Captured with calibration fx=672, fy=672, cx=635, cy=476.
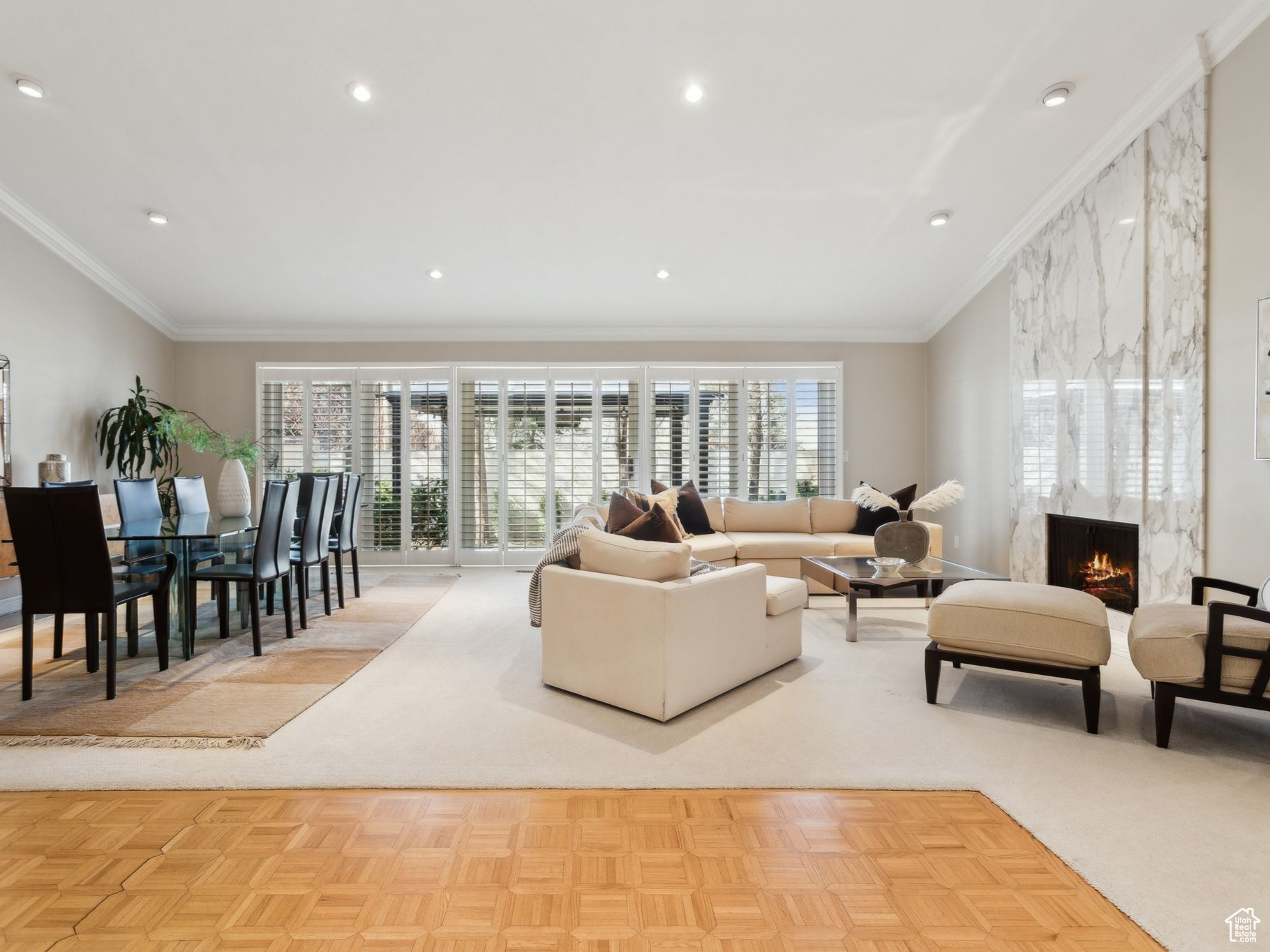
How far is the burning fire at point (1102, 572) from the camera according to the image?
14.6ft

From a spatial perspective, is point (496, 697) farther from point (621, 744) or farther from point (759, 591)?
point (759, 591)

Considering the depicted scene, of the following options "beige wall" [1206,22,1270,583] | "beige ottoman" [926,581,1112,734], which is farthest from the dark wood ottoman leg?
"beige wall" [1206,22,1270,583]

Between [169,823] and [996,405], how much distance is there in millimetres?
6199

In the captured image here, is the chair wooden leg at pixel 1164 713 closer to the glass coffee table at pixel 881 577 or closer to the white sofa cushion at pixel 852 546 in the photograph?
the glass coffee table at pixel 881 577

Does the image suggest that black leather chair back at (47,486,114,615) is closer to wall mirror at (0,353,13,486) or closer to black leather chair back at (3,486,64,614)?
black leather chair back at (3,486,64,614)

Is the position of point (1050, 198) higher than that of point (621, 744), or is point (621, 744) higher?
point (1050, 198)

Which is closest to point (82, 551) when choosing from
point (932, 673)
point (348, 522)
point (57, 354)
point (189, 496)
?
point (189, 496)

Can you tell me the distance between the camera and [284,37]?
350 centimetres

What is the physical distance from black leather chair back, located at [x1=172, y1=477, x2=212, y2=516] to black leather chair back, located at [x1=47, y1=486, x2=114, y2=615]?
1.49 m

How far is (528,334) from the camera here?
7.25m

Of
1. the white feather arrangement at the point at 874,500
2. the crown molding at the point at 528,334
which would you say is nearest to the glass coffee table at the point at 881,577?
the white feather arrangement at the point at 874,500

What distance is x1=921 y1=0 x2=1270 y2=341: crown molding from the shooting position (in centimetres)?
331

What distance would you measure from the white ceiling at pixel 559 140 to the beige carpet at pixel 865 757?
10.6ft

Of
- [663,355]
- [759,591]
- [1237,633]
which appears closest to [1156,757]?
[1237,633]
